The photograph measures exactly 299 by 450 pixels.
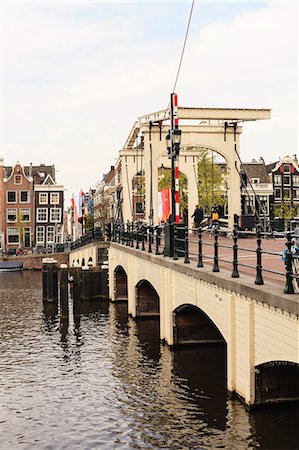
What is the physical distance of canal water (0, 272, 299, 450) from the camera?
32.1 ft

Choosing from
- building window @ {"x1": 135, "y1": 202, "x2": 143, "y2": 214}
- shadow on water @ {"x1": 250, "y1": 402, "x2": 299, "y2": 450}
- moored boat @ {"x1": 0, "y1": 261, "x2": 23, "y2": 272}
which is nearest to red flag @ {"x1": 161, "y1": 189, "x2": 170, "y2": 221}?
shadow on water @ {"x1": 250, "y1": 402, "x2": 299, "y2": 450}

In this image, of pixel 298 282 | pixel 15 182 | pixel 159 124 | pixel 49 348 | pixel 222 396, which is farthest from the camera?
pixel 15 182

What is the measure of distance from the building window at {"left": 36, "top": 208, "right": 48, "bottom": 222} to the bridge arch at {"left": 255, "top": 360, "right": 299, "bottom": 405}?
194ft

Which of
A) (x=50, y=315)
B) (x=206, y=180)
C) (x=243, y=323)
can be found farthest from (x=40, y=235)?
(x=243, y=323)

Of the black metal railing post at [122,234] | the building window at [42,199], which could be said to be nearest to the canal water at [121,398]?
the black metal railing post at [122,234]

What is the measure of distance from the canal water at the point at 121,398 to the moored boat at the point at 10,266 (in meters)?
32.6

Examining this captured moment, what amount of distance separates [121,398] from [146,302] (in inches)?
404

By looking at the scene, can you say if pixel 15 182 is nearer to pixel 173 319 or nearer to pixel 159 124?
pixel 159 124

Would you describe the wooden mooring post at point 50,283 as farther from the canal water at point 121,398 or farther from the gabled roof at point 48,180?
the gabled roof at point 48,180

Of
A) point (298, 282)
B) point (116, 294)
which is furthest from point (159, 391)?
point (116, 294)

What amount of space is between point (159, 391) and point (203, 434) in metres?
2.86

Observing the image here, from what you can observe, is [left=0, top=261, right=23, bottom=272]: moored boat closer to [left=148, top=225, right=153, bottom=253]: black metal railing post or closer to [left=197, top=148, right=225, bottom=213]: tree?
[left=197, top=148, right=225, bottom=213]: tree

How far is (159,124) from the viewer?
76.8 ft

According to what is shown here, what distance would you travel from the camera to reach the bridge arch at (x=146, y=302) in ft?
73.6
